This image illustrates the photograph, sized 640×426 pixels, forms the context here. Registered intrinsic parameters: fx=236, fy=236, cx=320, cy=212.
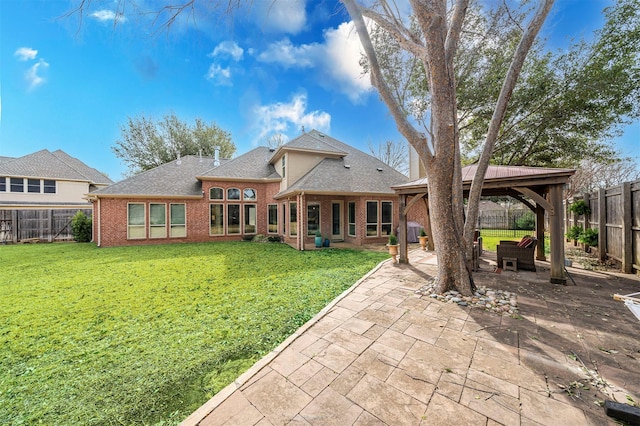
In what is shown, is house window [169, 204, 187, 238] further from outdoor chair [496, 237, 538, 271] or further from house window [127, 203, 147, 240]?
outdoor chair [496, 237, 538, 271]

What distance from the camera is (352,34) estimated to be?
5512mm

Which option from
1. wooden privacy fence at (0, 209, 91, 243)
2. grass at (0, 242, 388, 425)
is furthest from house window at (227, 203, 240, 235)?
wooden privacy fence at (0, 209, 91, 243)

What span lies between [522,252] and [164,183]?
16.2m

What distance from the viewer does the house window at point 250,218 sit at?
14453 mm

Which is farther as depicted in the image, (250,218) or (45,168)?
(45,168)

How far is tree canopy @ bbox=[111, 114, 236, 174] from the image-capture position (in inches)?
862

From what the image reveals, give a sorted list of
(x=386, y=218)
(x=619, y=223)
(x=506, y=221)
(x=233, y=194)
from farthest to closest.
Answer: (x=506, y=221) < (x=233, y=194) < (x=386, y=218) < (x=619, y=223)

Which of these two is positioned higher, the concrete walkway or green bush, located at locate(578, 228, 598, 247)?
green bush, located at locate(578, 228, 598, 247)

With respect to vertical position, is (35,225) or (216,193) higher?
(216,193)

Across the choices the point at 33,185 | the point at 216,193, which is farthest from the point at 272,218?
the point at 33,185

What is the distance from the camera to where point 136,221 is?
41.7ft

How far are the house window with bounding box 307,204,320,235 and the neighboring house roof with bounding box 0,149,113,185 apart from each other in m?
19.0

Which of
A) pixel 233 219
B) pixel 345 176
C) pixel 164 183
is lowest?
pixel 233 219

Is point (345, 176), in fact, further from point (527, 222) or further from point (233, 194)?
point (527, 222)
